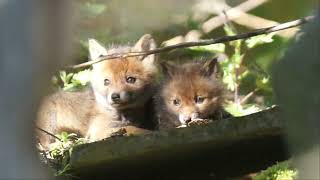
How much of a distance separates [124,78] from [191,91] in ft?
1.97

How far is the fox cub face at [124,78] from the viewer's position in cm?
593

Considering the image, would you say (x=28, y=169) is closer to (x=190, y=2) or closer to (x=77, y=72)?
(x=77, y=72)

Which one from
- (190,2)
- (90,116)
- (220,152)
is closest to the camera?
(220,152)

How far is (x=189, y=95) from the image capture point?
5.72 meters

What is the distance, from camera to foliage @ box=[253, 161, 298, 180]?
4.23m

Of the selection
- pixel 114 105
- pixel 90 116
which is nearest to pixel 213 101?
pixel 114 105

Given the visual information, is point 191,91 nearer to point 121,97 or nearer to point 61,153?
point 121,97

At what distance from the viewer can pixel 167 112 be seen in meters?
5.71

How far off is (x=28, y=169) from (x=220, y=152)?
261 cm

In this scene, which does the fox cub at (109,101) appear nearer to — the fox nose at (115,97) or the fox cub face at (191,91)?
the fox nose at (115,97)

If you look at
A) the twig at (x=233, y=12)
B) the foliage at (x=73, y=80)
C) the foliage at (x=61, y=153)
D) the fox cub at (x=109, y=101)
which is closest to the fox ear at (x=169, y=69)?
the fox cub at (x=109, y=101)

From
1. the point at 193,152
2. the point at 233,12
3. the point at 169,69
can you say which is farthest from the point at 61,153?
the point at 233,12

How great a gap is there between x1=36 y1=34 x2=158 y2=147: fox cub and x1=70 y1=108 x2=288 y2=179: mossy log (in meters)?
0.82

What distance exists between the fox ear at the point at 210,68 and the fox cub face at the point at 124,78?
440mm
